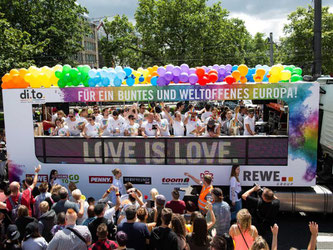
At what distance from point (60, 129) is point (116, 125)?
4.29ft

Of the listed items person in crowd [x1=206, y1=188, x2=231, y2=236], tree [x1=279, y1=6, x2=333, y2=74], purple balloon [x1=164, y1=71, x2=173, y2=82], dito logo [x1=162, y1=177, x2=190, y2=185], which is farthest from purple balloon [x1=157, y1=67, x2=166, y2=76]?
tree [x1=279, y1=6, x2=333, y2=74]

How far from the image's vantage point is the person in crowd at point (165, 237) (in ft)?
12.5

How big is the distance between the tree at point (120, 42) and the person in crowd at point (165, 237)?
105 ft

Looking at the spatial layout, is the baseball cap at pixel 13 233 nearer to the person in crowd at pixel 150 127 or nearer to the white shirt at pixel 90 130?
the white shirt at pixel 90 130

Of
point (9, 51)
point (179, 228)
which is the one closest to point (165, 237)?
point (179, 228)

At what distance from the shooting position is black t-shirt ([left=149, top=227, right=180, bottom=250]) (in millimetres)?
3803

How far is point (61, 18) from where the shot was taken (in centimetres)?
2612

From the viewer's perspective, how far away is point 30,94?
7.29 meters

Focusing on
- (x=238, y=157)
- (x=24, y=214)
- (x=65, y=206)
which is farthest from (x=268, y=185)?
(x=24, y=214)

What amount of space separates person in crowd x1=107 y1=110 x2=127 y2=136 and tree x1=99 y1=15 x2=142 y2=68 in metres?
28.0

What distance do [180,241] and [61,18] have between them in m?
26.0

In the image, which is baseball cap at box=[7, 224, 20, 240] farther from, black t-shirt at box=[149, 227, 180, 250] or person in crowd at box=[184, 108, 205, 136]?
person in crowd at box=[184, 108, 205, 136]

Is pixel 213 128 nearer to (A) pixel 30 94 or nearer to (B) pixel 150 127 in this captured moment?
(B) pixel 150 127

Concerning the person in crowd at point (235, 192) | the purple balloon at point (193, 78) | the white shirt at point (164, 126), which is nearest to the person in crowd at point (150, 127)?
the white shirt at point (164, 126)
